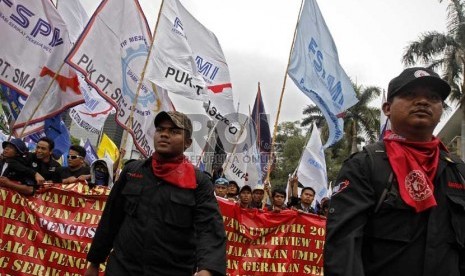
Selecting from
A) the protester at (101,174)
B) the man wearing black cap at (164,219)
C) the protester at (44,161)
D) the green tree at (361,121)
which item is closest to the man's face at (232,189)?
the protester at (101,174)

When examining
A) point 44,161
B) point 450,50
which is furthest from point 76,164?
point 450,50

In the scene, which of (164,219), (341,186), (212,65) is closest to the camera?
(341,186)

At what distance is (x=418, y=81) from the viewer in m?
2.12

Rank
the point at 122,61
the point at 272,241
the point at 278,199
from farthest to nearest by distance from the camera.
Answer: the point at 278,199 < the point at 122,61 < the point at 272,241

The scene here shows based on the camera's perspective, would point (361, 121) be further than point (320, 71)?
Yes

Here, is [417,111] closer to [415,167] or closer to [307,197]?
[415,167]

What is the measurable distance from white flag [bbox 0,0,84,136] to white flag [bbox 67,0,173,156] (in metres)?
0.36

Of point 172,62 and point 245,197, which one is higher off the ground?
point 172,62

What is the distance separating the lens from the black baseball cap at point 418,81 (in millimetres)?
2117

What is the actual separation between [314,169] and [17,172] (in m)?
7.53

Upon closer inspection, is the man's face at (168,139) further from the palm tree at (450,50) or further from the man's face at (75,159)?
the palm tree at (450,50)

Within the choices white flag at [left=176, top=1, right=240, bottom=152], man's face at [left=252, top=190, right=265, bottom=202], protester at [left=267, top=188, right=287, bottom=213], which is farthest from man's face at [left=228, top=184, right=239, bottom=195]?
white flag at [left=176, top=1, right=240, bottom=152]

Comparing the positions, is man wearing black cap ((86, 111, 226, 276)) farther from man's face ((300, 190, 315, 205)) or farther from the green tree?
the green tree

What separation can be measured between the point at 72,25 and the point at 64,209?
4920 mm
